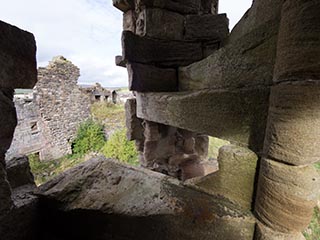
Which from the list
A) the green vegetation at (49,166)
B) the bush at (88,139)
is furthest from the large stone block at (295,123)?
the bush at (88,139)

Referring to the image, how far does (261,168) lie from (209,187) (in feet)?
1.21

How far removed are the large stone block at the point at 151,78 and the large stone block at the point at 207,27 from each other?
451mm

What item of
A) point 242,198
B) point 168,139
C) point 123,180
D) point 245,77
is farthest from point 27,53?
point 168,139

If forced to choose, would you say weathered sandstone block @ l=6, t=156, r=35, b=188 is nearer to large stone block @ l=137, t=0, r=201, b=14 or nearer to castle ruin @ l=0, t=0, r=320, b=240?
castle ruin @ l=0, t=0, r=320, b=240

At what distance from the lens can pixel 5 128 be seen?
82 centimetres

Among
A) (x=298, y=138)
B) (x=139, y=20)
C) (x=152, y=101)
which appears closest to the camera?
(x=298, y=138)

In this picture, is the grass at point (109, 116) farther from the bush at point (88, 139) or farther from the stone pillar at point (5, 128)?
the stone pillar at point (5, 128)

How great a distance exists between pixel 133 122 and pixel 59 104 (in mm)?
7812

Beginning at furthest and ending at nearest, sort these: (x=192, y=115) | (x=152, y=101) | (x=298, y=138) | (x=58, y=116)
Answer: (x=58, y=116) < (x=152, y=101) < (x=192, y=115) < (x=298, y=138)

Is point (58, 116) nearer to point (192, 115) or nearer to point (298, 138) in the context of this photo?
point (192, 115)

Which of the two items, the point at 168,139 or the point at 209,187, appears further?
the point at 168,139

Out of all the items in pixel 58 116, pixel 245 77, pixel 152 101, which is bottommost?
pixel 58 116

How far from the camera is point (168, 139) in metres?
2.39

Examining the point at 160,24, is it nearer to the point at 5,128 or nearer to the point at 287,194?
the point at 5,128
